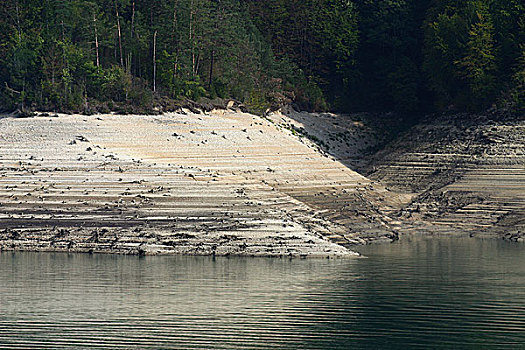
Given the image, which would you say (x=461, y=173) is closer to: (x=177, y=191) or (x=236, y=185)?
(x=236, y=185)

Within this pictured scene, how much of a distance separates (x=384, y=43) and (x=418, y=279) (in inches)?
2219

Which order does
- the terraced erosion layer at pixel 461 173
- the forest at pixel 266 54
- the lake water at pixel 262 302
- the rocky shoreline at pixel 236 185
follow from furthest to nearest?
the forest at pixel 266 54 < the terraced erosion layer at pixel 461 173 < the rocky shoreline at pixel 236 185 < the lake water at pixel 262 302

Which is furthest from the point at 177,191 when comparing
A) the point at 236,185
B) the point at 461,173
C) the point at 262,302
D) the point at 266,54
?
the point at 266,54

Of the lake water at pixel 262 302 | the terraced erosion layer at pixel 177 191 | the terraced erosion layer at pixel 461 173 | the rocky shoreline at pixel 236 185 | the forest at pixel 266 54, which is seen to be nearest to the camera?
the lake water at pixel 262 302

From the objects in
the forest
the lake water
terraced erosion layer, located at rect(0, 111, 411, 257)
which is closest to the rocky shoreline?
terraced erosion layer, located at rect(0, 111, 411, 257)

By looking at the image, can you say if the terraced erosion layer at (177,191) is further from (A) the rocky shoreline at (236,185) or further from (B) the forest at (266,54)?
(B) the forest at (266,54)

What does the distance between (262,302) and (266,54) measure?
56194mm

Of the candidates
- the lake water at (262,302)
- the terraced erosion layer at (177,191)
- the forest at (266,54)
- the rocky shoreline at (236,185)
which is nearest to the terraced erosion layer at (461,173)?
the rocky shoreline at (236,185)

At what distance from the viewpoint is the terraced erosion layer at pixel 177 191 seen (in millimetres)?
49938

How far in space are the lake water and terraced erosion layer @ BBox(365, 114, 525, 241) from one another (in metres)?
13.0

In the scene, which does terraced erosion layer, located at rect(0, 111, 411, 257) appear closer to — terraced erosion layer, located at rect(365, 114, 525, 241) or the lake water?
the lake water

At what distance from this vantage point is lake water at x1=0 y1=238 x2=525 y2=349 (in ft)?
104

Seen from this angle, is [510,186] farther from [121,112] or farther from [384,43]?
[384,43]

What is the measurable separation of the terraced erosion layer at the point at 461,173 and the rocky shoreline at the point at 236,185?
0.13m
